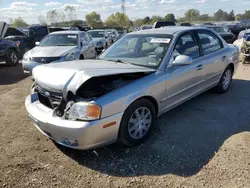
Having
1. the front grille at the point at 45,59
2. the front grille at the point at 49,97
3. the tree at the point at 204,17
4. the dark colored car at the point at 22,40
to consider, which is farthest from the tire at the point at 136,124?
the tree at the point at 204,17

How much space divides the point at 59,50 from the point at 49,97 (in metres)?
5.29

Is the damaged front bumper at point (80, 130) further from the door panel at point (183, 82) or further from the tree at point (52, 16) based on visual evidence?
the tree at point (52, 16)

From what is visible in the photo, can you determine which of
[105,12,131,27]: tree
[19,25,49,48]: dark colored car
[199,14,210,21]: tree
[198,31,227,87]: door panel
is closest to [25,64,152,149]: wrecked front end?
[198,31,227,87]: door panel

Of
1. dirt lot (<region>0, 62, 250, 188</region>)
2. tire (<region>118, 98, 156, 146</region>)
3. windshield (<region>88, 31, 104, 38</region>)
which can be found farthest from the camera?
windshield (<region>88, 31, 104, 38</region>)

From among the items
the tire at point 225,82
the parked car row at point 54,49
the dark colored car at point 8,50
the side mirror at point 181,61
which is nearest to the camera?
the side mirror at point 181,61

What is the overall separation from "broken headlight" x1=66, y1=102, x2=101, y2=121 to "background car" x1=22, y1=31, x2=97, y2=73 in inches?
202

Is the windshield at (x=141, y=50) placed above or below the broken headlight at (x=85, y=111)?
above

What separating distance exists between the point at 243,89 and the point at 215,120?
7.64 ft

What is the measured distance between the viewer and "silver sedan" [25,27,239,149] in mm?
2922

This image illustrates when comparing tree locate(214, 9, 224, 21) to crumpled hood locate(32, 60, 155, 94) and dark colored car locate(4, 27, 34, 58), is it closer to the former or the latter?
dark colored car locate(4, 27, 34, 58)

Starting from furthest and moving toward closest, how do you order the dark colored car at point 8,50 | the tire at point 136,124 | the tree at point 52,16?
the tree at point 52,16 → the dark colored car at point 8,50 → the tire at point 136,124

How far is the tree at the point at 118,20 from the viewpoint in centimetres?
7050

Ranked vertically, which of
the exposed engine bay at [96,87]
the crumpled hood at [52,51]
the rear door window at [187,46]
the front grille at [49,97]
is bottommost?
the crumpled hood at [52,51]

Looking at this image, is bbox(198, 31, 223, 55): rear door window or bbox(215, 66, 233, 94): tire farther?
bbox(215, 66, 233, 94): tire
